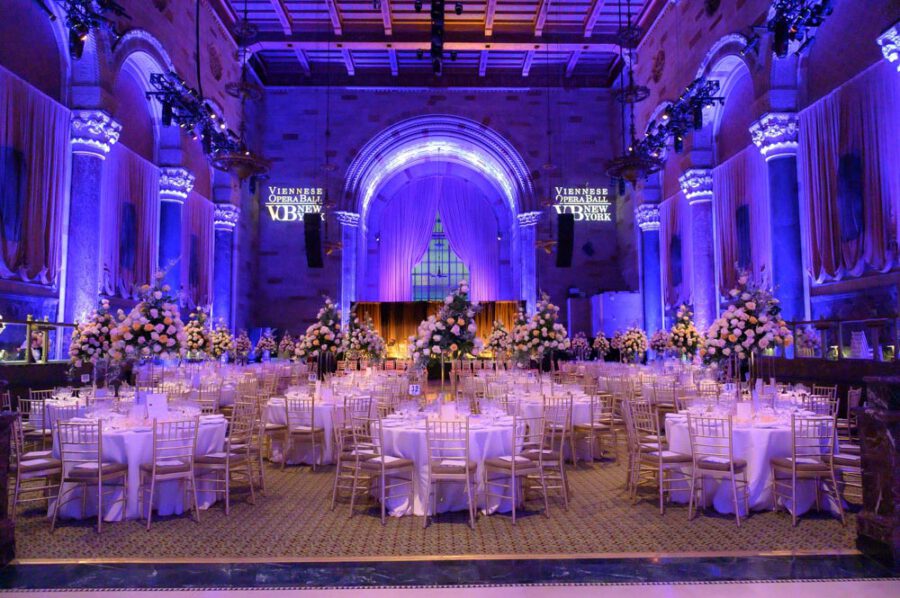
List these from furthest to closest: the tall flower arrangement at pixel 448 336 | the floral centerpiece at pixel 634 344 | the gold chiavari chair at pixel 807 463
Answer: the floral centerpiece at pixel 634 344
the tall flower arrangement at pixel 448 336
the gold chiavari chair at pixel 807 463

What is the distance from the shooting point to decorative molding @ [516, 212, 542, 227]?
20.6 meters

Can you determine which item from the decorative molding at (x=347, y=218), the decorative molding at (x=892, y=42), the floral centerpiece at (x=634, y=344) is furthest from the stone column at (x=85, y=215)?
the decorative molding at (x=892, y=42)

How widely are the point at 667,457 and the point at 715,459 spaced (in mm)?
375

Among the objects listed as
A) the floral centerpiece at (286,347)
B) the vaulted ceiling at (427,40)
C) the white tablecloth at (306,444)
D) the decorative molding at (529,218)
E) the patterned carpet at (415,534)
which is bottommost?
the patterned carpet at (415,534)

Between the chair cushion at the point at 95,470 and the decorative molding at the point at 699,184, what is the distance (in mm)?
13158

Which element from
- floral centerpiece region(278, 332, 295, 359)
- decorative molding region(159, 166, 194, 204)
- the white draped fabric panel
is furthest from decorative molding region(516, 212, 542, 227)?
decorative molding region(159, 166, 194, 204)

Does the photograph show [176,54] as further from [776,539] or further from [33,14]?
[776,539]

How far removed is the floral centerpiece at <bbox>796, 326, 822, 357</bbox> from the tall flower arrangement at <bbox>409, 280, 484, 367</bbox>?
5701 millimetres

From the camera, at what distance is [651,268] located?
1781 centimetres

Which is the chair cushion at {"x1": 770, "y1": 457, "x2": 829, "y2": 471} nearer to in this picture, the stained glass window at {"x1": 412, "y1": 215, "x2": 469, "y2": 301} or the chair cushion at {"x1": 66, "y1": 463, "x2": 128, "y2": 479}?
the chair cushion at {"x1": 66, "y1": 463, "x2": 128, "y2": 479}

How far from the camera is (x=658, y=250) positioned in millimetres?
17828

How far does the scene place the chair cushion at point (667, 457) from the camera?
5180 mm

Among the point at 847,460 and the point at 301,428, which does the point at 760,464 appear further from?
the point at 301,428

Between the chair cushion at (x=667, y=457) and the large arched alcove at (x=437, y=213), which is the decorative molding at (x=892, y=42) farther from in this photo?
the large arched alcove at (x=437, y=213)
